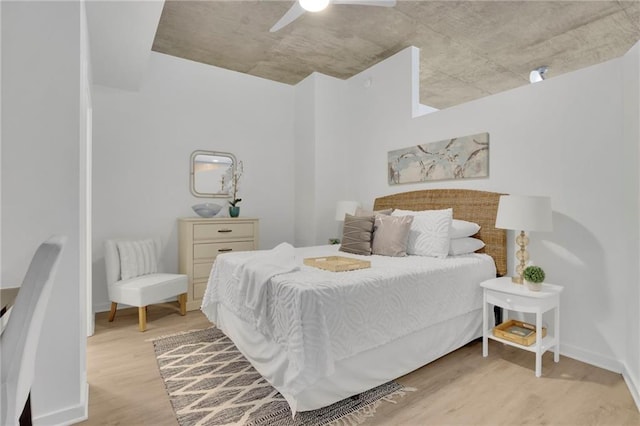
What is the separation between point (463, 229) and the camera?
2.90m

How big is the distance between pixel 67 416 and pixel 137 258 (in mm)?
1933

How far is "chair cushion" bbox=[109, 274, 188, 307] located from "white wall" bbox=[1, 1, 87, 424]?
132 cm

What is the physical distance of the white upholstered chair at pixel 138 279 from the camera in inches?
119

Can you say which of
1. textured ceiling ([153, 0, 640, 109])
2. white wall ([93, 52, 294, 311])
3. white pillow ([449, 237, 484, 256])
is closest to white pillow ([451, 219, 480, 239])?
white pillow ([449, 237, 484, 256])

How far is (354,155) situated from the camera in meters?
4.61

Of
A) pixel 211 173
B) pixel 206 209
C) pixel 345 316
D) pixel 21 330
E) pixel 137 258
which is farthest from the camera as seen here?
pixel 211 173

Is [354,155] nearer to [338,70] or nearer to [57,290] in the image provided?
[338,70]

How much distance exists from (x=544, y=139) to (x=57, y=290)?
348cm

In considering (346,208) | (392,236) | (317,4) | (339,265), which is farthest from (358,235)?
(317,4)

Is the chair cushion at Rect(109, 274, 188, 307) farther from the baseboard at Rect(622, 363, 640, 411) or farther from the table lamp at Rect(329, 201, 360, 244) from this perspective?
the baseboard at Rect(622, 363, 640, 411)

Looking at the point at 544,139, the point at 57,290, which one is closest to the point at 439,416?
the point at 57,290

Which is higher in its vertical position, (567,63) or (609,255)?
(567,63)

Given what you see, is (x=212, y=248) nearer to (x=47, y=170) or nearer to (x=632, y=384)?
(x=47, y=170)

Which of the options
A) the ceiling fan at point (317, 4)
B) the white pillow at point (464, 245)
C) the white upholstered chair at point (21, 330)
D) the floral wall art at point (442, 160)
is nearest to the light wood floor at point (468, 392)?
the white pillow at point (464, 245)
